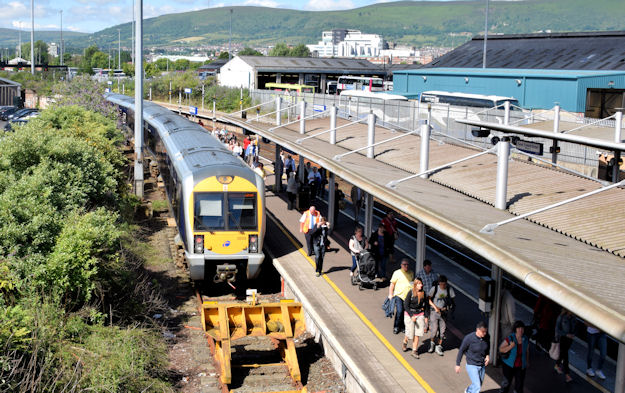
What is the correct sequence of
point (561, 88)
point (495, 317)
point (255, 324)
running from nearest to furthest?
point (495, 317) < point (255, 324) < point (561, 88)

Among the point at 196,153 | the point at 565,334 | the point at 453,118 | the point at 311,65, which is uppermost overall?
the point at 311,65

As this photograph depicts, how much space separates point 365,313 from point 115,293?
4.83 m

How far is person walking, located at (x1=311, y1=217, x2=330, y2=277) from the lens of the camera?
15955mm

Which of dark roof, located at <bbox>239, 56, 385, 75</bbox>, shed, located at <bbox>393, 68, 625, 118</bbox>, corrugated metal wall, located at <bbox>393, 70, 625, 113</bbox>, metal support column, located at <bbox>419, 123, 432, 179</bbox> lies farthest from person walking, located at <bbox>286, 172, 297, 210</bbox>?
dark roof, located at <bbox>239, 56, 385, 75</bbox>

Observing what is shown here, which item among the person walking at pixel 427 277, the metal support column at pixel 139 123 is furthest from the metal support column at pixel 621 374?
the metal support column at pixel 139 123

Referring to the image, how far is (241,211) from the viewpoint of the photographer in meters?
16.6

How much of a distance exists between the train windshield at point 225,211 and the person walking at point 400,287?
4967 millimetres

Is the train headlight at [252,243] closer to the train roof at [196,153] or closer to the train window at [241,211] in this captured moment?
the train window at [241,211]

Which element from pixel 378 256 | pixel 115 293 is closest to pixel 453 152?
pixel 378 256

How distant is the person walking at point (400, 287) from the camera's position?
12.3 m

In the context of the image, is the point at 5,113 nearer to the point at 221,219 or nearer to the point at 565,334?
the point at 221,219

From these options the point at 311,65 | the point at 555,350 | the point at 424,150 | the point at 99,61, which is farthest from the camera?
the point at 99,61

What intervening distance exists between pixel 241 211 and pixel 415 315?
6079mm

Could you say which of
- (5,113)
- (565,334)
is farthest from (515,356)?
(5,113)
